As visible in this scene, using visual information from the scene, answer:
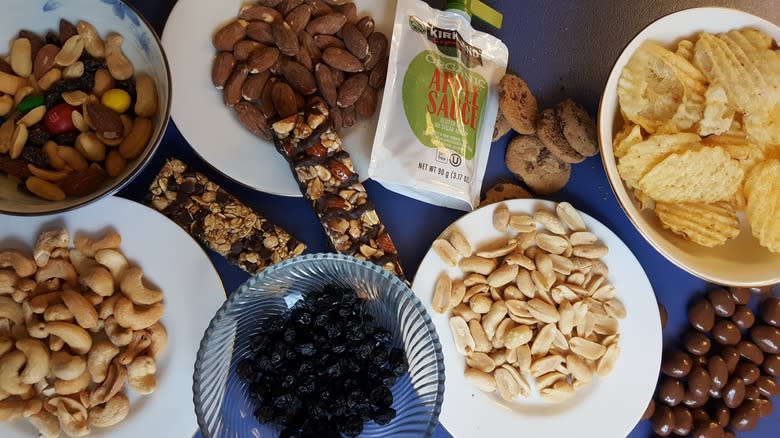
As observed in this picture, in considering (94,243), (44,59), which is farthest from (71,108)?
(94,243)

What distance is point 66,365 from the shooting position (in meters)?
0.74

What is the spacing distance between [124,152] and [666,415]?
916 millimetres

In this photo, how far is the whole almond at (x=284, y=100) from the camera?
0.82 meters

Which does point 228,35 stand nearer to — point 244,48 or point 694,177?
point 244,48

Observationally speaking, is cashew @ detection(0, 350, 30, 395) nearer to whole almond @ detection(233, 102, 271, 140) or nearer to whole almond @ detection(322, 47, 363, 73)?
whole almond @ detection(233, 102, 271, 140)

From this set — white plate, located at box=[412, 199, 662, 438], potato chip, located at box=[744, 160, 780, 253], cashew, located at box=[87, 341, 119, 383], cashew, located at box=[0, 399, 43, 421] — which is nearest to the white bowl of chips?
potato chip, located at box=[744, 160, 780, 253]

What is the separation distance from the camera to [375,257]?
2.78 ft

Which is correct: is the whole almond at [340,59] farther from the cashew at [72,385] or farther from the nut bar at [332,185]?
the cashew at [72,385]

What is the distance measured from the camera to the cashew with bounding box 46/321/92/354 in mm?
741

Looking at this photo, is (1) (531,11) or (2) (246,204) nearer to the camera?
(2) (246,204)

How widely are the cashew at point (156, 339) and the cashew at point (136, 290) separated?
4cm

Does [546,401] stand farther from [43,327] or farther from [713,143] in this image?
[43,327]

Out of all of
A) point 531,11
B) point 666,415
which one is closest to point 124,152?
point 531,11

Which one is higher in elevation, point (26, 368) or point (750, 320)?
point (750, 320)
